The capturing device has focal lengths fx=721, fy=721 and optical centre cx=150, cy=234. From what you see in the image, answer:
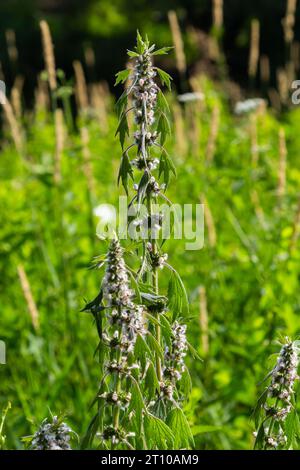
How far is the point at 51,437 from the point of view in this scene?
1154 millimetres

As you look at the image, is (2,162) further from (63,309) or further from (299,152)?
(63,309)

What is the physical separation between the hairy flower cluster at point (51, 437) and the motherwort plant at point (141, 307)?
0.18 ft

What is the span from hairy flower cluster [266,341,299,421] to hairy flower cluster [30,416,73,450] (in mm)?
361

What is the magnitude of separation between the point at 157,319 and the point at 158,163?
0.86 feet

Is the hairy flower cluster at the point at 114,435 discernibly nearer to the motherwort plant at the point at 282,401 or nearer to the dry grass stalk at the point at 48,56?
the motherwort plant at the point at 282,401

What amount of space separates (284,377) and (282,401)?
0.22 feet

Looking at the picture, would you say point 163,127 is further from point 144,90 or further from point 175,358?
point 175,358

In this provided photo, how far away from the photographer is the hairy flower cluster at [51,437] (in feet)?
3.79

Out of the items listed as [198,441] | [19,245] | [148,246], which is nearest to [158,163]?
[148,246]

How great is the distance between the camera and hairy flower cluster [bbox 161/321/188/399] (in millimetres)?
1281

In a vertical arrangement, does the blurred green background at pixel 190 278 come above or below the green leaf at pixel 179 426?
above

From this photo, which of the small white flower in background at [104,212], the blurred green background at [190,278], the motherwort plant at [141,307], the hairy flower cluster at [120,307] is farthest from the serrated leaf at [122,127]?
the small white flower in background at [104,212]

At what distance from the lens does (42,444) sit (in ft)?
3.81

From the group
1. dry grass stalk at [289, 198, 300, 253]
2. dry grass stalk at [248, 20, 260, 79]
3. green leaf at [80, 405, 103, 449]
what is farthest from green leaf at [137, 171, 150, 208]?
dry grass stalk at [248, 20, 260, 79]
